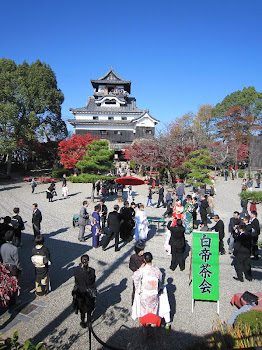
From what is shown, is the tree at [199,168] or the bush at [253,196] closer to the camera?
the bush at [253,196]

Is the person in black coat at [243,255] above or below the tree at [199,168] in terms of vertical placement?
below

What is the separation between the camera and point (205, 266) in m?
4.96

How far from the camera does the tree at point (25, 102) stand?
74.6 feet

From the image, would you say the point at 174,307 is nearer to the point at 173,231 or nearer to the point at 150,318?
the point at 150,318

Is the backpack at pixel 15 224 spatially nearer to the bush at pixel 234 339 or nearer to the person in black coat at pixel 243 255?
the bush at pixel 234 339

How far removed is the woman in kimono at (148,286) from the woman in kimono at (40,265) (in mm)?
2140

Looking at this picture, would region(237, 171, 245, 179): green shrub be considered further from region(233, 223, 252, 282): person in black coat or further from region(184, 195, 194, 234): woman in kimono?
region(233, 223, 252, 282): person in black coat

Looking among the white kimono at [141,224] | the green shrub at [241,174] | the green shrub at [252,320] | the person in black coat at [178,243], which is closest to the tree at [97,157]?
the white kimono at [141,224]

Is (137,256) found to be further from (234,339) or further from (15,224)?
(15,224)

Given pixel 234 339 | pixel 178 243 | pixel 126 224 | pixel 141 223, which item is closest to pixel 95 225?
pixel 126 224

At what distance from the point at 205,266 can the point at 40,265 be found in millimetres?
3421

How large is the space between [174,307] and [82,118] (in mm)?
35483

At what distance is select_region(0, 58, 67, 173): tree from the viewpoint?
22750 mm

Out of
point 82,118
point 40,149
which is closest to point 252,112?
point 82,118
